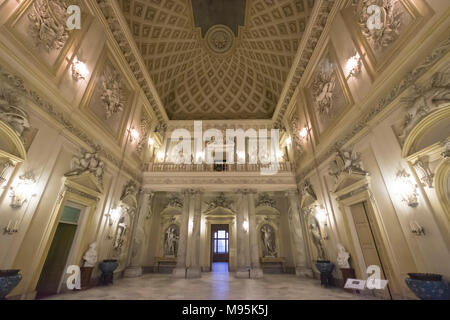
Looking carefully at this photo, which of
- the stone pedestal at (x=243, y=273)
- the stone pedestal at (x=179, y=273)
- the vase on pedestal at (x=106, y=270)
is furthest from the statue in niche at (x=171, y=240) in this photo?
the vase on pedestal at (x=106, y=270)

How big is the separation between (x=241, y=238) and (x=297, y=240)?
327 centimetres

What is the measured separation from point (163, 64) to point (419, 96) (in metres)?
13.5

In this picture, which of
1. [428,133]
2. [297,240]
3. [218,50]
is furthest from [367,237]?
[218,50]

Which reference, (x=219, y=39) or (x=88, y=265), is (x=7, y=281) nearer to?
(x=88, y=265)

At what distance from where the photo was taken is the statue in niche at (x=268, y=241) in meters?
12.0

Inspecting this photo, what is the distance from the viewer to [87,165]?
6.66m

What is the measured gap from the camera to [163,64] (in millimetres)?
12469

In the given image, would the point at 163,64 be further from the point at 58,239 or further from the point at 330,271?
the point at 330,271

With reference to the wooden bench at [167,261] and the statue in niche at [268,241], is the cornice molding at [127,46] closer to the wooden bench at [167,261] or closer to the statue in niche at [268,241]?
the wooden bench at [167,261]

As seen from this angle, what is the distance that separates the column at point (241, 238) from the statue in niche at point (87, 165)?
754cm

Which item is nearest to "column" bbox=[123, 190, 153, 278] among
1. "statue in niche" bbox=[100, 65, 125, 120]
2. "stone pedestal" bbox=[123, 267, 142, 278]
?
"stone pedestal" bbox=[123, 267, 142, 278]

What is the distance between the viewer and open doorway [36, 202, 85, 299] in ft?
19.0

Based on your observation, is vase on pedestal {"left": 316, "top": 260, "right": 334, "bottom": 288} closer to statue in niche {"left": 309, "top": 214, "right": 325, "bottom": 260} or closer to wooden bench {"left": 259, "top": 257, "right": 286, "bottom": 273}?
statue in niche {"left": 309, "top": 214, "right": 325, "bottom": 260}
